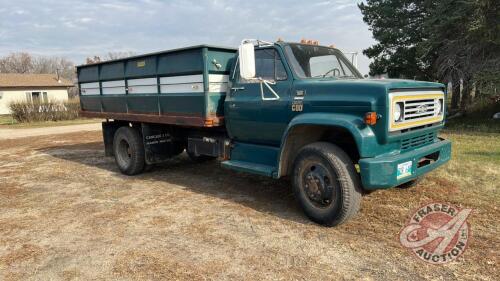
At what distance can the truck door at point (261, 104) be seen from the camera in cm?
496

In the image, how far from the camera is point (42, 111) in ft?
83.6

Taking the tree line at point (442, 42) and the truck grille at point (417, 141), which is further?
the tree line at point (442, 42)

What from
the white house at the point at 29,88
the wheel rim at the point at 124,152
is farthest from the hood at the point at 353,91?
the white house at the point at 29,88

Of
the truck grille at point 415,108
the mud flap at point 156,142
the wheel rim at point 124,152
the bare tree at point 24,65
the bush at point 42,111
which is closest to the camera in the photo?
the truck grille at point 415,108

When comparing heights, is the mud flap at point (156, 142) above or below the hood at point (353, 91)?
below

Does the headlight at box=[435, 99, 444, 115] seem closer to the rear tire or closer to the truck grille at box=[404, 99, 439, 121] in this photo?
the truck grille at box=[404, 99, 439, 121]

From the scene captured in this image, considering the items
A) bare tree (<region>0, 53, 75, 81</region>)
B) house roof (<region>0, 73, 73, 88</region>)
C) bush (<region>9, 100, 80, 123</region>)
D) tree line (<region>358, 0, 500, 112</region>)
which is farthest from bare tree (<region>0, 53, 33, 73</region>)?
tree line (<region>358, 0, 500, 112</region>)

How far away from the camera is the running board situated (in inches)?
198

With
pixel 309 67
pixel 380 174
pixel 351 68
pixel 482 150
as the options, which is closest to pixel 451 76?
pixel 482 150

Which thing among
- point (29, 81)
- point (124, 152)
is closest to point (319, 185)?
point (124, 152)

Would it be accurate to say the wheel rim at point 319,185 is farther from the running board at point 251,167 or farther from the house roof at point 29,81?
the house roof at point 29,81

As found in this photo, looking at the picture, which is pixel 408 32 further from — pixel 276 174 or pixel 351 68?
pixel 276 174

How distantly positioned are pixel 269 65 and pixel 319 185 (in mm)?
1780

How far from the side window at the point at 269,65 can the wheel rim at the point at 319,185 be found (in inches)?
50.0
